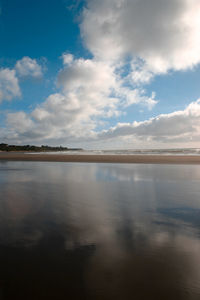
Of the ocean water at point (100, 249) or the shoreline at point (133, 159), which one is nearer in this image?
the ocean water at point (100, 249)

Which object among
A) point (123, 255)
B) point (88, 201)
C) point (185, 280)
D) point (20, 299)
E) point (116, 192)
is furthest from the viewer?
point (116, 192)

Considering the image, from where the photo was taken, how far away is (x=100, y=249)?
13.1 feet

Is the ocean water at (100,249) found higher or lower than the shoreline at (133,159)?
lower

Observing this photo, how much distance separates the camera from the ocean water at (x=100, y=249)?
2.87 meters

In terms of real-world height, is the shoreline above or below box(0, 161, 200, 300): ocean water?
above

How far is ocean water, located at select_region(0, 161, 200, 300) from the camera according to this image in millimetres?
2865

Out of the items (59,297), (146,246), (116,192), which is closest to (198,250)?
(146,246)

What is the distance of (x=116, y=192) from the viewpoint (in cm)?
935

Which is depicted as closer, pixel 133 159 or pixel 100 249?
pixel 100 249

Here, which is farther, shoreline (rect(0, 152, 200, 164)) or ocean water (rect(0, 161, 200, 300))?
shoreline (rect(0, 152, 200, 164))

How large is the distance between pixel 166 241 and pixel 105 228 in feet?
5.63

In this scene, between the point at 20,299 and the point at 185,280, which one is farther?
the point at 185,280

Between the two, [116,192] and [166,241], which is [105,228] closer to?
[166,241]

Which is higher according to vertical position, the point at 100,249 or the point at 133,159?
the point at 133,159
